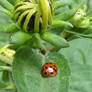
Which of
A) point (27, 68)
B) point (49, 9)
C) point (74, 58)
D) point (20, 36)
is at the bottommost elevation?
point (74, 58)

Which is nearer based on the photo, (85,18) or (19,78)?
(19,78)

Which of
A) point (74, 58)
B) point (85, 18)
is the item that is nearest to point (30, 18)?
point (85, 18)

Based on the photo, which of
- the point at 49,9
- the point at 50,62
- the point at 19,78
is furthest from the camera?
the point at 50,62

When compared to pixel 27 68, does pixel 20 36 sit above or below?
above

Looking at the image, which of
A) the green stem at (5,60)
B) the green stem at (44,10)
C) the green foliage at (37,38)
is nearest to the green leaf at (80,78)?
the green foliage at (37,38)

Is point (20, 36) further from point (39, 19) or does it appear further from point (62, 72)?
point (62, 72)

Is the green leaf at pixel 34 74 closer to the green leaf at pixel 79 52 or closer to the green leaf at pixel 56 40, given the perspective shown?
the green leaf at pixel 56 40

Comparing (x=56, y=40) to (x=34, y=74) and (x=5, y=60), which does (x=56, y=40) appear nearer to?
(x=34, y=74)
